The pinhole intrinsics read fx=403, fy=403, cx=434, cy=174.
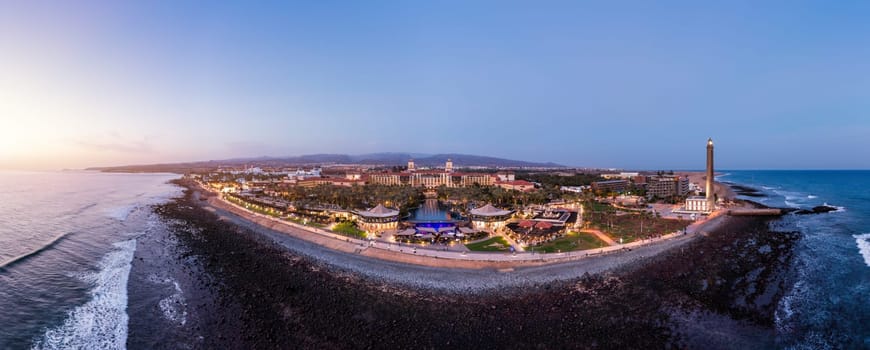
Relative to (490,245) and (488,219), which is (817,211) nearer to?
(488,219)

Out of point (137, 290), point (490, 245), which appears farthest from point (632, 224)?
point (137, 290)

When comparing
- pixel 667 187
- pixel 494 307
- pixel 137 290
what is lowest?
pixel 137 290

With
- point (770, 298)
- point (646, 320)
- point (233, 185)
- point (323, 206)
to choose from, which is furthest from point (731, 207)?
point (233, 185)

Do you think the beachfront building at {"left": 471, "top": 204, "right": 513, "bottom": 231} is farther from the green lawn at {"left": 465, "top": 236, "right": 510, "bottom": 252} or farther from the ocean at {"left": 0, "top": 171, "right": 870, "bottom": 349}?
the ocean at {"left": 0, "top": 171, "right": 870, "bottom": 349}

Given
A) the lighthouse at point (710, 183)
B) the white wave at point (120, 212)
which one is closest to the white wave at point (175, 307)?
the white wave at point (120, 212)

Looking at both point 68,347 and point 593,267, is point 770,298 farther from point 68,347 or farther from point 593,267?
point 68,347
